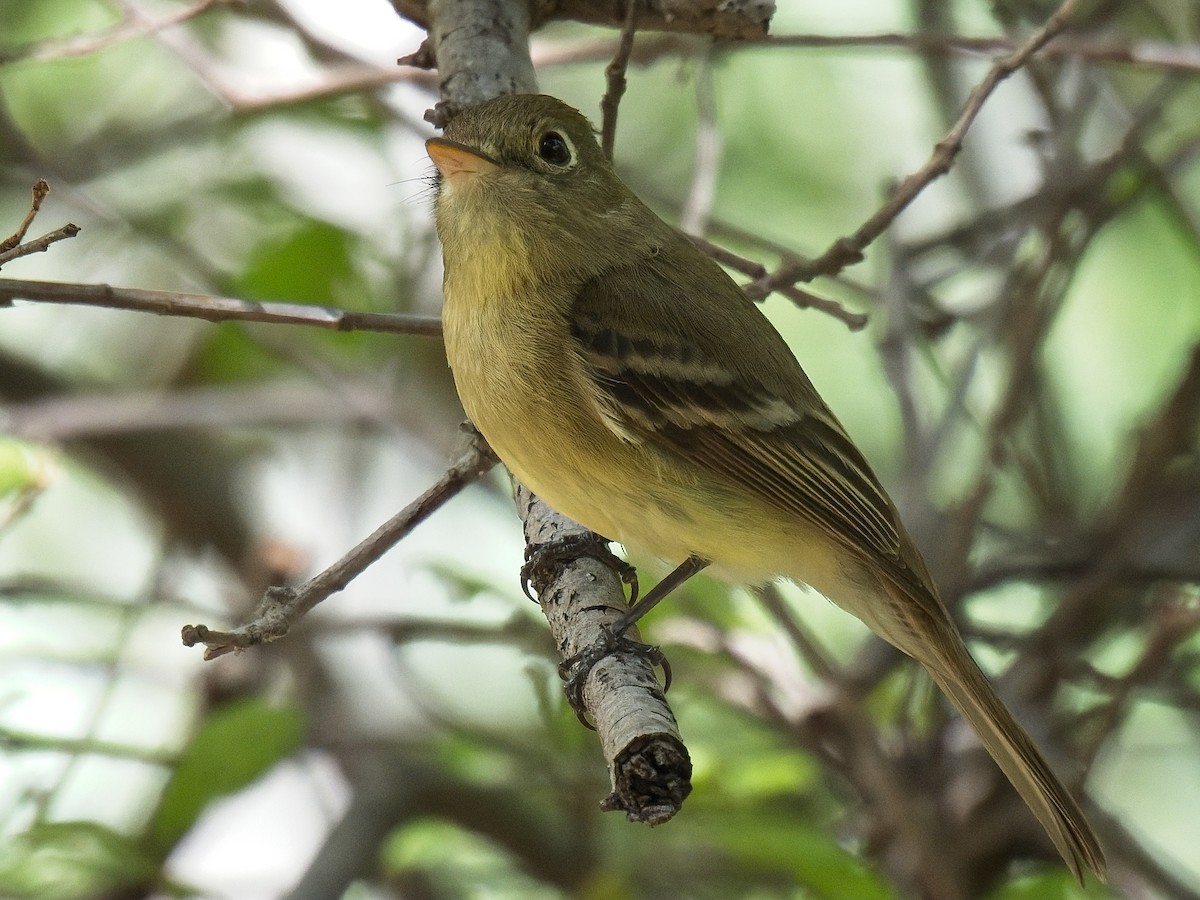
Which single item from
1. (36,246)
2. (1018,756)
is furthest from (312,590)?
(1018,756)

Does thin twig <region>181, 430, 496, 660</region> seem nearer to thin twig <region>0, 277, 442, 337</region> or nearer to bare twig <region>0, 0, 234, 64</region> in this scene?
thin twig <region>0, 277, 442, 337</region>

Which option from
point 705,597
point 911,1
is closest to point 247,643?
point 705,597

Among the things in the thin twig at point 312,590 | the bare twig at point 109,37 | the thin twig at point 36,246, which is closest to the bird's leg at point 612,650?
the thin twig at point 312,590

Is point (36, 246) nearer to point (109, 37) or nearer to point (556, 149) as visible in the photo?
point (556, 149)

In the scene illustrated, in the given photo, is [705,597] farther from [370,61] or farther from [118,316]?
[118,316]

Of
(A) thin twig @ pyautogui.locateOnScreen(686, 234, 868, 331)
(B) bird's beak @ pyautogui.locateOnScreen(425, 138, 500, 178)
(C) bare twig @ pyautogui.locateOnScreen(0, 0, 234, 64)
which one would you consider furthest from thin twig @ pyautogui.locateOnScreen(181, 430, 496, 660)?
(C) bare twig @ pyautogui.locateOnScreen(0, 0, 234, 64)

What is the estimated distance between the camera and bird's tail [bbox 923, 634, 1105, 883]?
306cm

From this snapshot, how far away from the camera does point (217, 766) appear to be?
3.06m

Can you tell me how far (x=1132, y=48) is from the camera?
12.4 ft

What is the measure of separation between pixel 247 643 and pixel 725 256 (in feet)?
4.82

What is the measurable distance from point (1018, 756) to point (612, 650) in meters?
1.19

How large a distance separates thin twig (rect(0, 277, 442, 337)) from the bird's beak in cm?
47

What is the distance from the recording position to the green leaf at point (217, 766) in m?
3.05

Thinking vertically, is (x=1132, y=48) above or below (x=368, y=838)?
above
